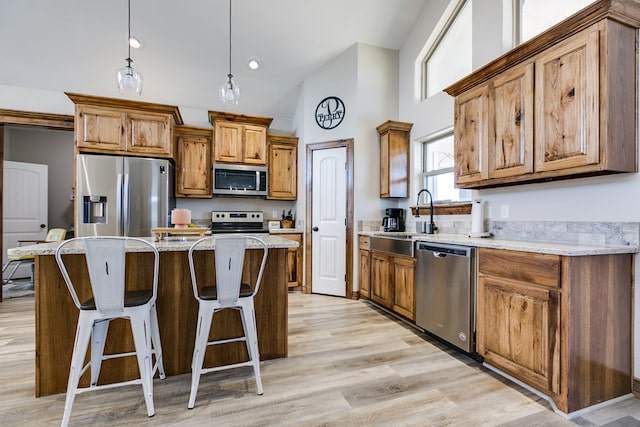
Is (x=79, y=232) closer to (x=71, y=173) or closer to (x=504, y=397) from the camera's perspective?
(x=71, y=173)

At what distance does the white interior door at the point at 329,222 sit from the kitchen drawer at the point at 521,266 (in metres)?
2.22

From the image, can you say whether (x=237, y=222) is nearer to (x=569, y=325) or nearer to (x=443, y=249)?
(x=443, y=249)

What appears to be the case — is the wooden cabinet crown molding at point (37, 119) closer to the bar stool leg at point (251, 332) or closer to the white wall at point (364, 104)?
the white wall at point (364, 104)

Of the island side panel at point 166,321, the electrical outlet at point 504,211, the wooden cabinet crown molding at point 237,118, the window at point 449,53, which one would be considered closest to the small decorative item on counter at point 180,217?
the island side panel at point 166,321

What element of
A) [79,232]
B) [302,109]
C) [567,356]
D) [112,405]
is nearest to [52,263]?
[112,405]

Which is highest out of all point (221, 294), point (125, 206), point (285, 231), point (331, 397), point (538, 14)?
point (538, 14)

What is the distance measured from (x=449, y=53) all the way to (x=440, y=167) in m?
1.41

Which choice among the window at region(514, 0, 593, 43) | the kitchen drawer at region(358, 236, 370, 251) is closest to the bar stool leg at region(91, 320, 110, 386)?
the kitchen drawer at region(358, 236, 370, 251)

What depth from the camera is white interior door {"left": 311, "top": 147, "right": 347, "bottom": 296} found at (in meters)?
4.24

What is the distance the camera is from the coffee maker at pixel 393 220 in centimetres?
396

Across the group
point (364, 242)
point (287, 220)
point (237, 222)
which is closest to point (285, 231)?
point (287, 220)

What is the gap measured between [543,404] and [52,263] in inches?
121

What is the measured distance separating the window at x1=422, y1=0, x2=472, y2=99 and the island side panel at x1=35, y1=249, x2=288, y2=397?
3.01 m

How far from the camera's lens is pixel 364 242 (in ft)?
13.1
